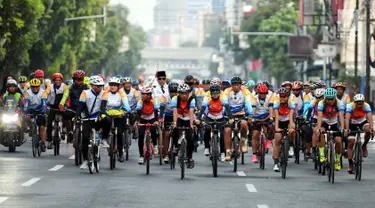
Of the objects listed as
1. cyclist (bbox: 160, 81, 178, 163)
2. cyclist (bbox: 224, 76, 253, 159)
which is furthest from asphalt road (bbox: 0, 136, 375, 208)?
cyclist (bbox: 224, 76, 253, 159)

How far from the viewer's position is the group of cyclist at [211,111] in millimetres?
24219

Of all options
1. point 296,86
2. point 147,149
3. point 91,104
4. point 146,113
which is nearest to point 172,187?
point 147,149

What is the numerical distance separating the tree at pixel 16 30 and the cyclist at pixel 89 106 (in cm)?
2710

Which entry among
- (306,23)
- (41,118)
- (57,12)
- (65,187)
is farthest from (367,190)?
(306,23)

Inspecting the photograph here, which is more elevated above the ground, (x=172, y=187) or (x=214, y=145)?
(x=214, y=145)

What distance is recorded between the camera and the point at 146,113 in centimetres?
2622

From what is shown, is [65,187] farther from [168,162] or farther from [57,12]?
[57,12]

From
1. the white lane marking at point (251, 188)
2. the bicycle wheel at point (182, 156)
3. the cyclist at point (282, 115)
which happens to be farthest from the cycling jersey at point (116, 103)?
the white lane marking at point (251, 188)

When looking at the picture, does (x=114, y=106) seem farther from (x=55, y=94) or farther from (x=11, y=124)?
(x=11, y=124)

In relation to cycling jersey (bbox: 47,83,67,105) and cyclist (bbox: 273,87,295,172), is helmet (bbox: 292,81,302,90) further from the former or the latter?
cycling jersey (bbox: 47,83,67,105)

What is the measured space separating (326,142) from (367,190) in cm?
264

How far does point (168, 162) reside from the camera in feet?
89.5

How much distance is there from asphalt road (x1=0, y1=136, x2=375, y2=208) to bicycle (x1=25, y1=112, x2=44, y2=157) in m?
1.19

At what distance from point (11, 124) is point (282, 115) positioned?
792 centimetres
